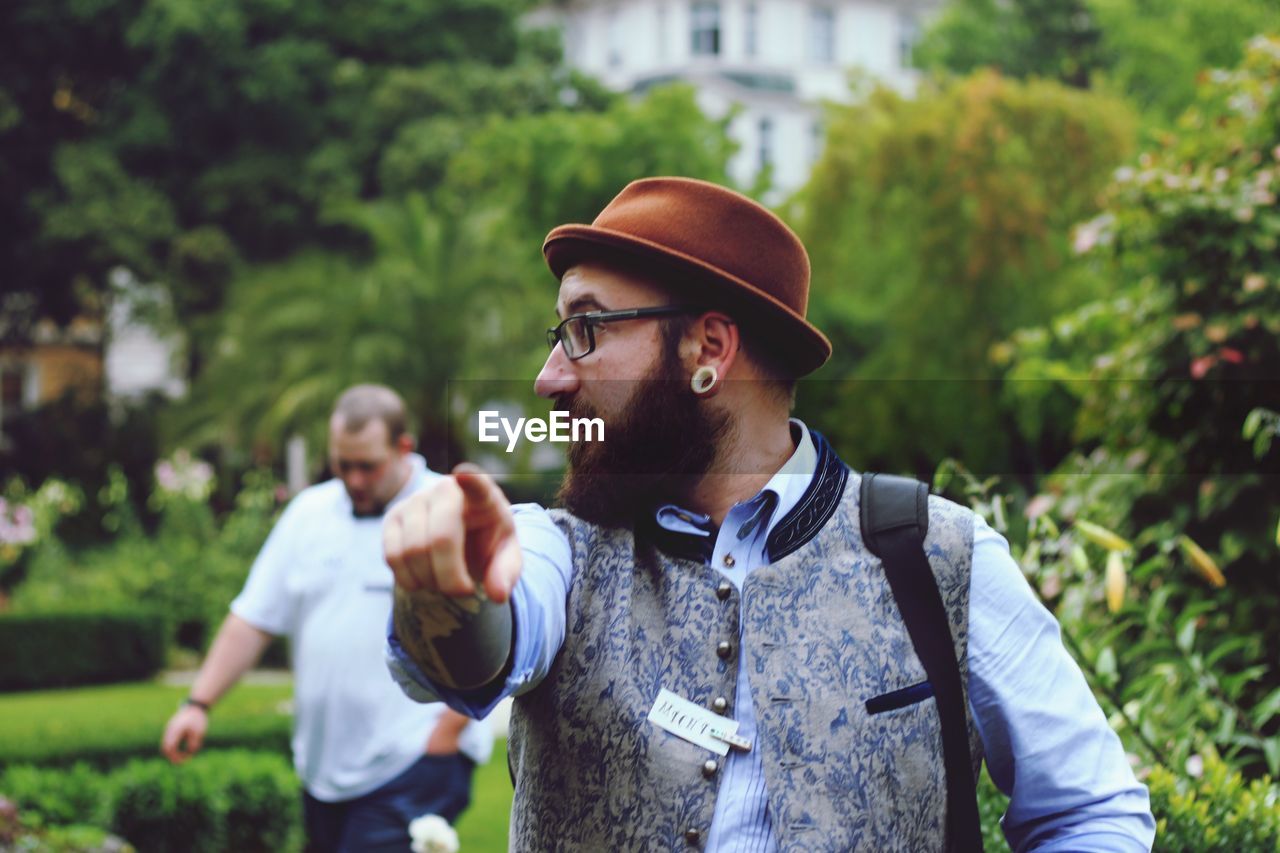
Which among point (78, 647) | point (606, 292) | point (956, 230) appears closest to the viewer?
point (606, 292)

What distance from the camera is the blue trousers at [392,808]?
17.1 ft

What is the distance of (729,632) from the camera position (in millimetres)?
2078

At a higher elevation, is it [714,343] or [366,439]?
[714,343]

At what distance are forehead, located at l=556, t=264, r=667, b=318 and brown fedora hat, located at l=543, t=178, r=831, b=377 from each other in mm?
18

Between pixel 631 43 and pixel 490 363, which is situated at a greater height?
pixel 631 43

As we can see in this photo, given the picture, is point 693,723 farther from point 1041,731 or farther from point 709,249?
point 709,249

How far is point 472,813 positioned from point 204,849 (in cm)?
234

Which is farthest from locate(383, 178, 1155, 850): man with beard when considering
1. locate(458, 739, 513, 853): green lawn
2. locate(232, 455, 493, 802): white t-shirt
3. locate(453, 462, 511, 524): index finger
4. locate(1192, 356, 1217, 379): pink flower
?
locate(458, 739, 513, 853): green lawn

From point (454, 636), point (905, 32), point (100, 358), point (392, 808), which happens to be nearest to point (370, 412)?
point (392, 808)

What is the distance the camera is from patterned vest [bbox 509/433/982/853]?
2004 millimetres

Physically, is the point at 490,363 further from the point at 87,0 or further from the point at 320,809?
the point at 320,809

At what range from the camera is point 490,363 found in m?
24.2

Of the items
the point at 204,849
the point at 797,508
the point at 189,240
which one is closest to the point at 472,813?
the point at 204,849

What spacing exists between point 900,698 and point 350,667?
3.53 meters
